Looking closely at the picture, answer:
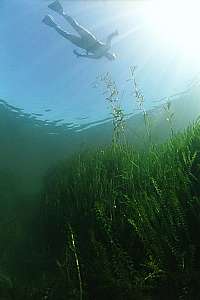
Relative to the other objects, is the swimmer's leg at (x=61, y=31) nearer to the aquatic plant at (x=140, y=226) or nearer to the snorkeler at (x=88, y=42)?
the snorkeler at (x=88, y=42)

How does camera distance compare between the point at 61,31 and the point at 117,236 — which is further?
the point at 61,31

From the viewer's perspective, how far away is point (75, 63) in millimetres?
15945

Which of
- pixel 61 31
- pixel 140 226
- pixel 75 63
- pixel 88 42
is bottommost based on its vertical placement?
pixel 140 226

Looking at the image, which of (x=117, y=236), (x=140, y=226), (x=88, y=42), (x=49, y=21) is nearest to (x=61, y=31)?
(x=49, y=21)

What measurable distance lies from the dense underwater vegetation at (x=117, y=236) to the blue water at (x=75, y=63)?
9.63 m

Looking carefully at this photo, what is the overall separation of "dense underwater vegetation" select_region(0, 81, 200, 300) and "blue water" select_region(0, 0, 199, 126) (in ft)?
31.6

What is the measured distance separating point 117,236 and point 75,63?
13.2 m

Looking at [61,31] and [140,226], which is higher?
[61,31]

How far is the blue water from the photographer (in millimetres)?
14141

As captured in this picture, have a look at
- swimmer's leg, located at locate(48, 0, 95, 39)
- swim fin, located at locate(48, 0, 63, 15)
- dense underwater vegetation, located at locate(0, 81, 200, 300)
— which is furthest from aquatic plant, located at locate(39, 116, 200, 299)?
swim fin, located at locate(48, 0, 63, 15)

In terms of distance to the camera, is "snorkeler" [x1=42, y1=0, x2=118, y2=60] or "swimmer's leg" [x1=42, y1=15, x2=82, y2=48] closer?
"snorkeler" [x1=42, y1=0, x2=118, y2=60]

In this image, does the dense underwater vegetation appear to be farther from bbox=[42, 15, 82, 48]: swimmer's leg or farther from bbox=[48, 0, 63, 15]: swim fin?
bbox=[48, 0, 63, 15]: swim fin

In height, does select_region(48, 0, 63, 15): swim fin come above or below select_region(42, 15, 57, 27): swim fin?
below

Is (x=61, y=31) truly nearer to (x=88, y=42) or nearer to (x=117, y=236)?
(x=88, y=42)
